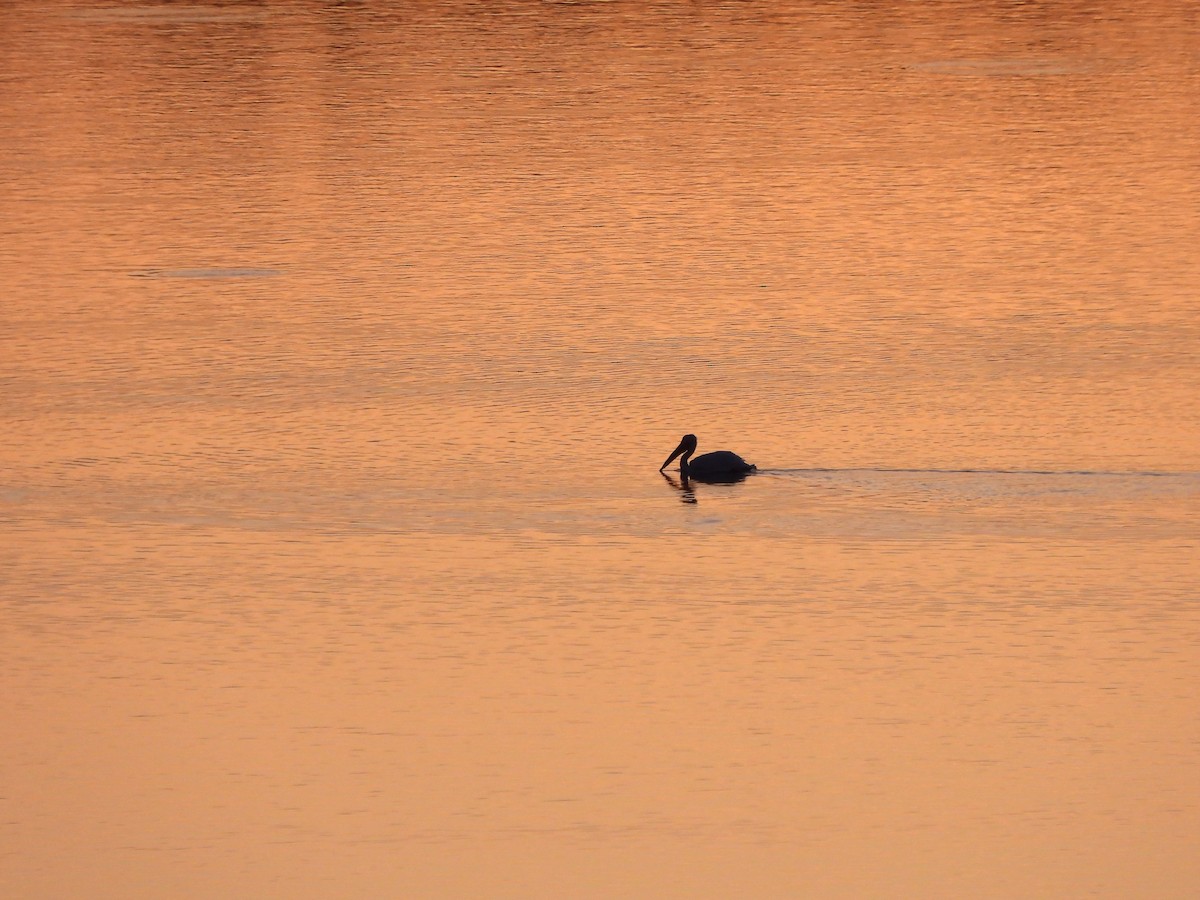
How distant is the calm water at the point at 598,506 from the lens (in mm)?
11211

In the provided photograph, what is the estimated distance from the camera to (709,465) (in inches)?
672

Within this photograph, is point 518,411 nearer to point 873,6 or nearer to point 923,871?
point 923,871

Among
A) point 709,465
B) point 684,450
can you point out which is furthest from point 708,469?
point 684,450

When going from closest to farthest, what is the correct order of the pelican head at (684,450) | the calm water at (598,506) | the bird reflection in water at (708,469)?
the calm water at (598,506) < the bird reflection in water at (708,469) < the pelican head at (684,450)

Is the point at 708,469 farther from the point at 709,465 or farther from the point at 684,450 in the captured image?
the point at 684,450

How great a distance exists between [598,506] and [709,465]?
977 mm

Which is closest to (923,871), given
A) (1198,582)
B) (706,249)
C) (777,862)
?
(777,862)

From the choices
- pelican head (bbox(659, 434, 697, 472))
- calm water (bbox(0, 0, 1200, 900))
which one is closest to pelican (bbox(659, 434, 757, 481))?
pelican head (bbox(659, 434, 697, 472))

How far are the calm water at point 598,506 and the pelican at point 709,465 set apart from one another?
0.26 metres

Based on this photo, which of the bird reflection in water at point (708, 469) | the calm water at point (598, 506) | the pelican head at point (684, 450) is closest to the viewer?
the calm water at point (598, 506)

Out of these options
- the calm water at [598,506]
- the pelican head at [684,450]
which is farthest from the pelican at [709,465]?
the calm water at [598,506]

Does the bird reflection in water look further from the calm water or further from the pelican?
the calm water

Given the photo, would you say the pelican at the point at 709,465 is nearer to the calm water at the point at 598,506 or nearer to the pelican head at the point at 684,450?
the pelican head at the point at 684,450

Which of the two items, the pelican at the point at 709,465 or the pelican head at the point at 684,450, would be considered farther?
the pelican head at the point at 684,450
